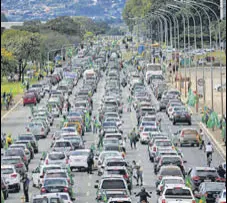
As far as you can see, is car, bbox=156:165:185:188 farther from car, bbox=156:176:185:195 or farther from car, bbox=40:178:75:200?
car, bbox=40:178:75:200

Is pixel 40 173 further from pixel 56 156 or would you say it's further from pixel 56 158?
pixel 56 156

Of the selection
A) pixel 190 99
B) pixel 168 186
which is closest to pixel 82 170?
pixel 168 186

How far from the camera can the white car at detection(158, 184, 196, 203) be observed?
38.3m

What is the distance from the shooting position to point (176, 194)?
38.9 meters

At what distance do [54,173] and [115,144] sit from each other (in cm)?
1559

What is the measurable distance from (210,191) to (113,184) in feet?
10.9

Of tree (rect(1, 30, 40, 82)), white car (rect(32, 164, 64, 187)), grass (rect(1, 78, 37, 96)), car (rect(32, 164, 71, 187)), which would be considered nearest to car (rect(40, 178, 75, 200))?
car (rect(32, 164, 71, 187))

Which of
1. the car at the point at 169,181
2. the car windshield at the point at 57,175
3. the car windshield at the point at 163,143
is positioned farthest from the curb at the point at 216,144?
the car at the point at 169,181

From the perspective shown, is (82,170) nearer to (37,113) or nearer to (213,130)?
(213,130)

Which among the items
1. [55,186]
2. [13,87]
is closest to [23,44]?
[13,87]

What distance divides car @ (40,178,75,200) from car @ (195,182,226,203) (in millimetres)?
4663

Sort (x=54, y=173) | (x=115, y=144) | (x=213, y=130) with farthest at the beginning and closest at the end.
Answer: (x=213, y=130) → (x=115, y=144) → (x=54, y=173)

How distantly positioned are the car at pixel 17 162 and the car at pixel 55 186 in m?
7.52

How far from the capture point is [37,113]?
83.9m
